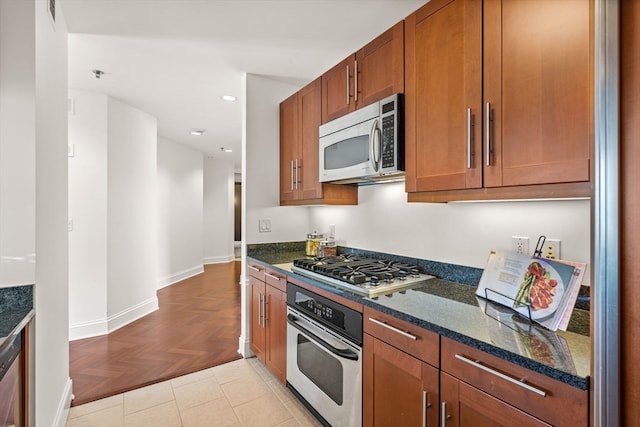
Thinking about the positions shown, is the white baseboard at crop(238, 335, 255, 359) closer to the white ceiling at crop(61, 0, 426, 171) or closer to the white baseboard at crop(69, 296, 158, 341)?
the white baseboard at crop(69, 296, 158, 341)

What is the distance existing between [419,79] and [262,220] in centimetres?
186

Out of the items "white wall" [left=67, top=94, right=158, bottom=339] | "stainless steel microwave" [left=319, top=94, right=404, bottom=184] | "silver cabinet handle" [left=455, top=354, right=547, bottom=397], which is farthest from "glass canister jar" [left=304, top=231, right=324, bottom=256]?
"white wall" [left=67, top=94, right=158, bottom=339]

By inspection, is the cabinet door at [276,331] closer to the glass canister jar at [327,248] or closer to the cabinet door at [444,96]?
the glass canister jar at [327,248]

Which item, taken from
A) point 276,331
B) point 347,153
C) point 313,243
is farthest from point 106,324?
point 347,153

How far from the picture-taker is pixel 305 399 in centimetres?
203

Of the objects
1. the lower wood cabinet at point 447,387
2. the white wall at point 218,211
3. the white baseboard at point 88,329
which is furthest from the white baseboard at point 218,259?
the lower wood cabinet at point 447,387

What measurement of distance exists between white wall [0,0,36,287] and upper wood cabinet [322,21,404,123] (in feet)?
5.38

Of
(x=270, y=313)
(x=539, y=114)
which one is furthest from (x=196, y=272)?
(x=539, y=114)

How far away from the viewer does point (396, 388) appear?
1.37 meters

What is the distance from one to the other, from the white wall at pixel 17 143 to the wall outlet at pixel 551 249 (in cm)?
232

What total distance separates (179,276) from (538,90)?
5939mm

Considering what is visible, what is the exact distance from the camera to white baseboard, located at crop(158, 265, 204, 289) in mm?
5391

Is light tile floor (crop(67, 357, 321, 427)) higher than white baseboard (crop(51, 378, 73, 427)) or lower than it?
lower

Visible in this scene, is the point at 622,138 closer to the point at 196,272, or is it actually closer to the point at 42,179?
the point at 42,179
